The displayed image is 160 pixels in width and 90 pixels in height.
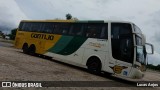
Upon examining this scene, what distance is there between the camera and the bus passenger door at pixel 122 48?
1550 centimetres

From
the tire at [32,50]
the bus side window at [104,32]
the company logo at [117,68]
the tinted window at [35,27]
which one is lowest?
the company logo at [117,68]

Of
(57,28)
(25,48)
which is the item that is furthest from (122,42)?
(25,48)

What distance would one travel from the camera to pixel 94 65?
1741 centimetres

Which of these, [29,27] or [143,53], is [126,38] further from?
[29,27]

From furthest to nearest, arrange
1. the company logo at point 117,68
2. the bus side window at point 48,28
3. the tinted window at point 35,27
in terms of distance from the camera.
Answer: the tinted window at point 35,27
the bus side window at point 48,28
the company logo at point 117,68

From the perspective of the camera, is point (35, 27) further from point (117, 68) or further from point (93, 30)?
point (117, 68)

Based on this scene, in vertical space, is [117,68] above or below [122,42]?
below

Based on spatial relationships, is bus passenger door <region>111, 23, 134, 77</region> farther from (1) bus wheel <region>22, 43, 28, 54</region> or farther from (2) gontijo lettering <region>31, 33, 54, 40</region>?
(1) bus wheel <region>22, 43, 28, 54</region>

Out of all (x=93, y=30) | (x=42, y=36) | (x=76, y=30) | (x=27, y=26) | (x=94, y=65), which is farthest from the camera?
(x=27, y=26)

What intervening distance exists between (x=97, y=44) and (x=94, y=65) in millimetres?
1273

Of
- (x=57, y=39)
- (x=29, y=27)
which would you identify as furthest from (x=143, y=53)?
(x=29, y=27)

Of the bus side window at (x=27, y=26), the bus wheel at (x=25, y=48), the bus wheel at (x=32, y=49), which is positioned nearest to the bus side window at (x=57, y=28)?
the bus wheel at (x=32, y=49)

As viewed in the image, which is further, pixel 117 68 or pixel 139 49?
pixel 117 68

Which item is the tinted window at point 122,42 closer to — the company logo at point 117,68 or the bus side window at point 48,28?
the company logo at point 117,68
